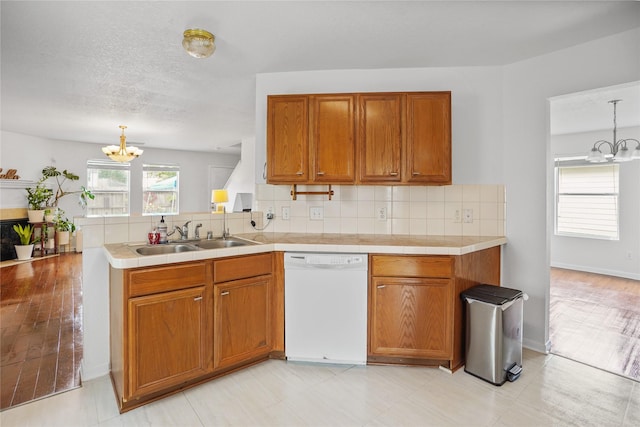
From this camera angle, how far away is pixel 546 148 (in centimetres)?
262

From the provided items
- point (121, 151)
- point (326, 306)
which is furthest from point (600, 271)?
point (121, 151)

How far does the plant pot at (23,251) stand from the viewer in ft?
19.1

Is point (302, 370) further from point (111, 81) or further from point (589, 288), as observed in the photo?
point (589, 288)

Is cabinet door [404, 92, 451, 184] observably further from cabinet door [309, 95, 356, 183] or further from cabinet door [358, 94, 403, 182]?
cabinet door [309, 95, 356, 183]

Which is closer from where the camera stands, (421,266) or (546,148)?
(421,266)

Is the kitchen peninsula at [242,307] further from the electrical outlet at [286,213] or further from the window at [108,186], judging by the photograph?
the window at [108,186]

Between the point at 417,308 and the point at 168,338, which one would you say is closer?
the point at 168,338

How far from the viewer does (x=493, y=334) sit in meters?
2.15

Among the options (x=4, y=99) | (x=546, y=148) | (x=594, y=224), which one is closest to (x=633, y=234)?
(x=594, y=224)

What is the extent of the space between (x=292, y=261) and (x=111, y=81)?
2.70 metres

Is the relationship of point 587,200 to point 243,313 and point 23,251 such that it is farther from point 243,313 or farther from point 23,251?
point 23,251

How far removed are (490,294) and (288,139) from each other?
6.36 ft

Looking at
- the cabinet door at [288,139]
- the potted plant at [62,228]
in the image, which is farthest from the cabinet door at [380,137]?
the potted plant at [62,228]

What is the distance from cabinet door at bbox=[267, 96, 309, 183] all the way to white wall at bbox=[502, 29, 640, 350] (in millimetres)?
1769
